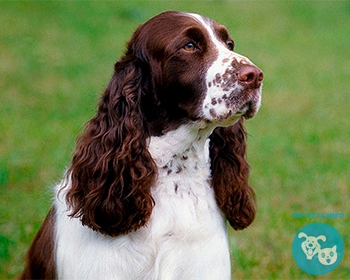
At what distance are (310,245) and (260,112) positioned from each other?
12.8 feet

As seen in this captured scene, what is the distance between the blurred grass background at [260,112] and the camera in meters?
5.93

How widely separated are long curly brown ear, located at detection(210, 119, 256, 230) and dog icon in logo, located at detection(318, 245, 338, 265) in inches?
64.4

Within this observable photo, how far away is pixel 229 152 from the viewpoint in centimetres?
387

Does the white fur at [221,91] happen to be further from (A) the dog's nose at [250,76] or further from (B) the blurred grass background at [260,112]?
(B) the blurred grass background at [260,112]

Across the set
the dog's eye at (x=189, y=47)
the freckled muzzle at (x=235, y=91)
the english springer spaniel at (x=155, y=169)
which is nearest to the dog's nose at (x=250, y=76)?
the freckled muzzle at (x=235, y=91)

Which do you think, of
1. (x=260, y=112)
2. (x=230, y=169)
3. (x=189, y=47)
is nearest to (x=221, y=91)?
(x=189, y=47)

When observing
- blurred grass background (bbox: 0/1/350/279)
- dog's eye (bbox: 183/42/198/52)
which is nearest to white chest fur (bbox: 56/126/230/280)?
dog's eye (bbox: 183/42/198/52)

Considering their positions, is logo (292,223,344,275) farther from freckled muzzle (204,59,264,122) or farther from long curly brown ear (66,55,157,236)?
freckled muzzle (204,59,264,122)

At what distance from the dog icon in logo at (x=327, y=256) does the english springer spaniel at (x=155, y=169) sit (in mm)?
1780

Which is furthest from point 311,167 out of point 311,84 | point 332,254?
point 311,84

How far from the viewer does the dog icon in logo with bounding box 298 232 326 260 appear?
Answer: 537cm

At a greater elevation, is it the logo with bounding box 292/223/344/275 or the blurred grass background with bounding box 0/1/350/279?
the blurred grass background with bounding box 0/1/350/279

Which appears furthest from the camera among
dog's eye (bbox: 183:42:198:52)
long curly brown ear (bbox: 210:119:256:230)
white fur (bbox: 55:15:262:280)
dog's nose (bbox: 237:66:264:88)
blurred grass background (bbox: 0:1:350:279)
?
blurred grass background (bbox: 0:1:350:279)

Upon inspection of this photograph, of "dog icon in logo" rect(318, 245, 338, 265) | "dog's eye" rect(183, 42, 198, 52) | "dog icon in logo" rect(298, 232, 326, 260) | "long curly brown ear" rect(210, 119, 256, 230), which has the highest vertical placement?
"dog's eye" rect(183, 42, 198, 52)
